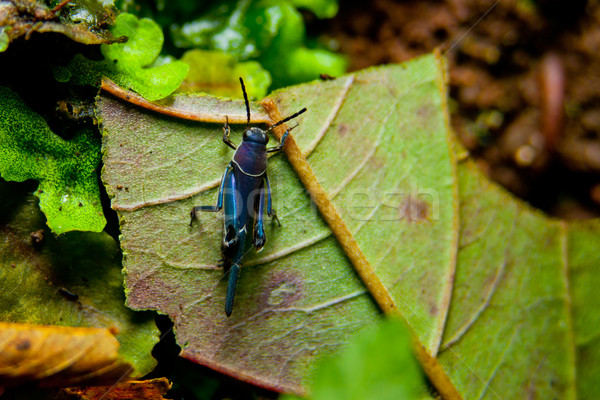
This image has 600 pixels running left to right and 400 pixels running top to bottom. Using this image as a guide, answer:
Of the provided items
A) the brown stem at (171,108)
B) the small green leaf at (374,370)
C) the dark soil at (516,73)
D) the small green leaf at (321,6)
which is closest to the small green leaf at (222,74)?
the brown stem at (171,108)

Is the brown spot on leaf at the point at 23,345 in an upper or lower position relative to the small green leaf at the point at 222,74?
lower

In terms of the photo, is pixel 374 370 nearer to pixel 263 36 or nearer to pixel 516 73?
pixel 263 36

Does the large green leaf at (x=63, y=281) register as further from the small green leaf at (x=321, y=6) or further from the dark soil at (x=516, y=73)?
the dark soil at (x=516, y=73)

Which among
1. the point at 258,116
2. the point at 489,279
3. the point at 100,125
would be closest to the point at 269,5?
the point at 258,116

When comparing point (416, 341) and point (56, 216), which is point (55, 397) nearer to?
point (56, 216)

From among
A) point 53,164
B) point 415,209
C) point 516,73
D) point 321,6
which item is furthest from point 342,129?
point 516,73

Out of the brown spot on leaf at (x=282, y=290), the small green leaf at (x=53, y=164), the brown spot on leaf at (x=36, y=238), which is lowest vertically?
the brown spot on leaf at (x=282, y=290)

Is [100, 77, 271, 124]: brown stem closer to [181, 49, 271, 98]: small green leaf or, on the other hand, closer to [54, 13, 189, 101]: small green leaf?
[54, 13, 189, 101]: small green leaf

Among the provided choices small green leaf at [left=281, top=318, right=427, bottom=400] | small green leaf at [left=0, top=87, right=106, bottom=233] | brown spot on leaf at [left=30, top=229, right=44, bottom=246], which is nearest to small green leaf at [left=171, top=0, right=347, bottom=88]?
small green leaf at [left=0, top=87, right=106, bottom=233]
